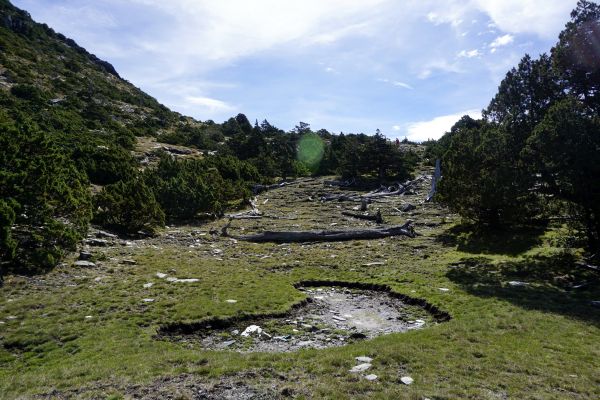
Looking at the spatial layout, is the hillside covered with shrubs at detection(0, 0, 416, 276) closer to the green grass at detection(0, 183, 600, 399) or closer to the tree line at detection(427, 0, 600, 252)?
the green grass at detection(0, 183, 600, 399)

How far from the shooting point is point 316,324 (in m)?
15.1

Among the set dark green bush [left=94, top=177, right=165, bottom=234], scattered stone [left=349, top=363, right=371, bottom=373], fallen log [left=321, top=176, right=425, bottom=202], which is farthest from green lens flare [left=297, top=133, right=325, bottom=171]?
scattered stone [left=349, top=363, right=371, bottom=373]

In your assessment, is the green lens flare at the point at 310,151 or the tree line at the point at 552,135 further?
the green lens flare at the point at 310,151

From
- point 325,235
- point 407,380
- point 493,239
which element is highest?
point 493,239

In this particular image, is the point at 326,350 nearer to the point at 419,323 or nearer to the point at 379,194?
the point at 419,323

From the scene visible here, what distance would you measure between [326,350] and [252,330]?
343 centimetres

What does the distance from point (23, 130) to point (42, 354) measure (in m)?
15.8

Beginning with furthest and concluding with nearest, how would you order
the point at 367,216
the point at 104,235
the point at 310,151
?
the point at 310,151, the point at 367,216, the point at 104,235

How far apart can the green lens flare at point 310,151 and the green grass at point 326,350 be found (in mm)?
58355

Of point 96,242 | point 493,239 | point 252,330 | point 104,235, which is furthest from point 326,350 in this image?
point 493,239

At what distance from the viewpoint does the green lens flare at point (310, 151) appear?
8593 cm

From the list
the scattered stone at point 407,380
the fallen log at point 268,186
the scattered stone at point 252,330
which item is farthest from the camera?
the fallen log at point 268,186

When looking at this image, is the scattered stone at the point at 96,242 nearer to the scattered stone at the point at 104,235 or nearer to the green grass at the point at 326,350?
the green grass at the point at 326,350

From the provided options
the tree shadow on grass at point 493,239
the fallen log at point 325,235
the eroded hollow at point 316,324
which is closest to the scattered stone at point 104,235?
the fallen log at point 325,235
